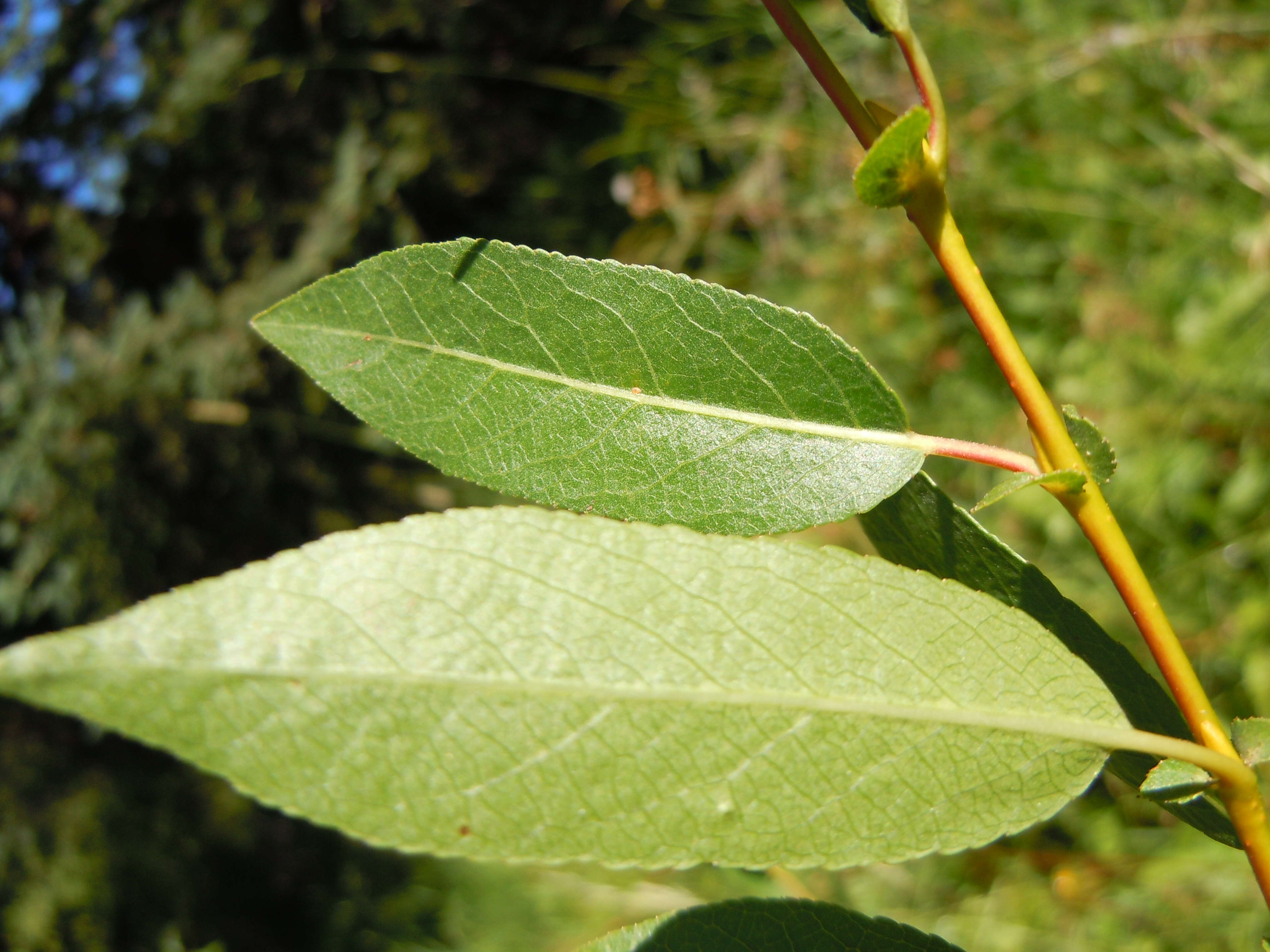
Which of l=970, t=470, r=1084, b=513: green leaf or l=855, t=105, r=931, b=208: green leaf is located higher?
l=855, t=105, r=931, b=208: green leaf

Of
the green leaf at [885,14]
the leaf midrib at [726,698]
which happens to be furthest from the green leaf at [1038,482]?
the green leaf at [885,14]

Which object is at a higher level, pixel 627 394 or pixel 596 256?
pixel 596 256

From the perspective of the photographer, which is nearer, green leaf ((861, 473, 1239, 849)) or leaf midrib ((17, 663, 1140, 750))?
leaf midrib ((17, 663, 1140, 750))

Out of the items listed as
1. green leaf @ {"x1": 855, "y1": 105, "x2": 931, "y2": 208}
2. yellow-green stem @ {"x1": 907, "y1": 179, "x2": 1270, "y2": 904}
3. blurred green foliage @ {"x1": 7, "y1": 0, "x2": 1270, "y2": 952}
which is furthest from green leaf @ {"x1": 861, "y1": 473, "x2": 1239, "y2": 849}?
blurred green foliage @ {"x1": 7, "y1": 0, "x2": 1270, "y2": 952}

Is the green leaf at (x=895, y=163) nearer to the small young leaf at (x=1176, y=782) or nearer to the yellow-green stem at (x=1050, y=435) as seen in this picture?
the yellow-green stem at (x=1050, y=435)

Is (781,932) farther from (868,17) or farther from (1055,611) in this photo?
(868,17)

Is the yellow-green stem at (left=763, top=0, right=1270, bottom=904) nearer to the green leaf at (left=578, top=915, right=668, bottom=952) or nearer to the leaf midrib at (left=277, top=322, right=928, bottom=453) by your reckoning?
the leaf midrib at (left=277, top=322, right=928, bottom=453)

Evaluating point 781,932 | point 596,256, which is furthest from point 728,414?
point 596,256
